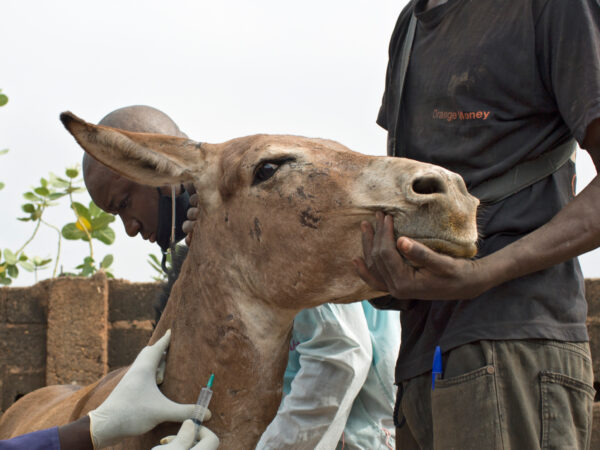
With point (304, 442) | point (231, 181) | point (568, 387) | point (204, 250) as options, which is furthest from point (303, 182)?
point (304, 442)

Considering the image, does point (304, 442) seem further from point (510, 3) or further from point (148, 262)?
point (148, 262)

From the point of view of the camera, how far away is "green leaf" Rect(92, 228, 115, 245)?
24.0 feet

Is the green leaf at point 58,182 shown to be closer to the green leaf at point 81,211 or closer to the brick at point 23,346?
the green leaf at point 81,211

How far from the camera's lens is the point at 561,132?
2.18 metres

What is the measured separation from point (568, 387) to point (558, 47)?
100cm

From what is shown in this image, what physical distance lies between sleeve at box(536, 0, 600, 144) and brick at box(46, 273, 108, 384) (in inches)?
189

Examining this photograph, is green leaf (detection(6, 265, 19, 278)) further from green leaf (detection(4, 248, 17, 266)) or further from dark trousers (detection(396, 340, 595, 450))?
dark trousers (detection(396, 340, 595, 450))

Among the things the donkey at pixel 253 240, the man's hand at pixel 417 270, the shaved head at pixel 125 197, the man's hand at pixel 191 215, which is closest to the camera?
the man's hand at pixel 417 270

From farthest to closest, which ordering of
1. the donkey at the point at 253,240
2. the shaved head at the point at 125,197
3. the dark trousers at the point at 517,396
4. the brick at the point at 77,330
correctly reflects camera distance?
Result: the brick at the point at 77,330 < the shaved head at the point at 125,197 < the donkey at the point at 253,240 < the dark trousers at the point at 517,396

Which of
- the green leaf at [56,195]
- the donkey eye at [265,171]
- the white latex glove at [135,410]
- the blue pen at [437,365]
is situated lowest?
the white latex glove at [135,410]

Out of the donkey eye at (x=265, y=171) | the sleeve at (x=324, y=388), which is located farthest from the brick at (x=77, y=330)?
the donkey eye at (x=265, y=171)

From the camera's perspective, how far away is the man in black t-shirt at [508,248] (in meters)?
1.95

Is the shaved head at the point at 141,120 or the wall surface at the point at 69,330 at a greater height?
the shaved head at the point at 141,120

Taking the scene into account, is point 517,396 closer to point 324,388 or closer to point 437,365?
point 437,365
